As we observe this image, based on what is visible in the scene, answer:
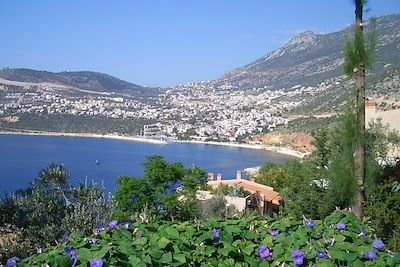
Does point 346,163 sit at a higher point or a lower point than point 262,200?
higher

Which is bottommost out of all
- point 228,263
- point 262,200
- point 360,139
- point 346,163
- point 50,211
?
point 262,200

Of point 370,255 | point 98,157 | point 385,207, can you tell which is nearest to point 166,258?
point 370,255

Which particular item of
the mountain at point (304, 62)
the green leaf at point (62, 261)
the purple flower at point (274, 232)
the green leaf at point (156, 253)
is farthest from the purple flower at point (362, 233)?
the mountain at point (304, 62)

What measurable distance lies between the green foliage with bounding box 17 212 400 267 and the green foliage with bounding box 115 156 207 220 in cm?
1077

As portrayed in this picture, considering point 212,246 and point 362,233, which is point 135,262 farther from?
point 362,233

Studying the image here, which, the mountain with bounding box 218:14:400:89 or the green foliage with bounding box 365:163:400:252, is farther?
the mountain with bounding box 218:14:400:89

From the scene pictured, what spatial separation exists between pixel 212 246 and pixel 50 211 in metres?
6.23

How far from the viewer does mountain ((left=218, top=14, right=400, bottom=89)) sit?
68.2 m

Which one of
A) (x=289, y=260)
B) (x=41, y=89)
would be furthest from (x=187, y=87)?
(x=289, y=260)

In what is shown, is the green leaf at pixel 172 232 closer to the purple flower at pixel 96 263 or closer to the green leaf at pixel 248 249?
the green leaf at pixel 248 249

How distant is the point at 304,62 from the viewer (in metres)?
96.9

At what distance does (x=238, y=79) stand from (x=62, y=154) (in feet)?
323

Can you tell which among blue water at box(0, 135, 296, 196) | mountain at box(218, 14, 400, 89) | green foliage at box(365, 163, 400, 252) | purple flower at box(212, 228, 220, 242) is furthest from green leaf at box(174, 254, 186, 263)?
mountain at box(218, 14, 400, 89)

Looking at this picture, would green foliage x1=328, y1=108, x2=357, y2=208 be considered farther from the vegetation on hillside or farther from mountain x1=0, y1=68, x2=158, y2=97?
mountain x1=0, y1=68, x2=158, y2=97
